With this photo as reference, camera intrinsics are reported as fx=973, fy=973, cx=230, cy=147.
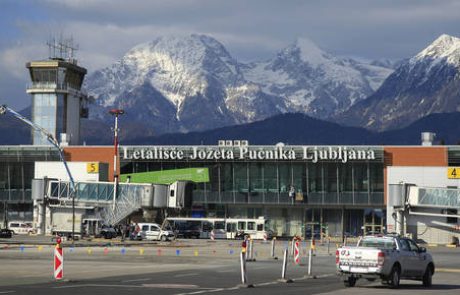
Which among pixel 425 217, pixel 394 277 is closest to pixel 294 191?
Answer: pixel 425 217

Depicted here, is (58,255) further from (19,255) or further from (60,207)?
(60,207)

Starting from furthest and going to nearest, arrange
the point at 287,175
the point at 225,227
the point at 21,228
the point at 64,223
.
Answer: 1. the point at 287,175
2. the point at 21,228
3. the point at 225,227
4. the point at 64,223

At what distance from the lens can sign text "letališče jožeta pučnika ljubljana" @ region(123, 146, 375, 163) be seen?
13075cm

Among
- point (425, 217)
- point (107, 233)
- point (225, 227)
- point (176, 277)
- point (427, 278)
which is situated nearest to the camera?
point (427, 278)

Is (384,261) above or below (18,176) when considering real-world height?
below

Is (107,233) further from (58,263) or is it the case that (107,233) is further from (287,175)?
(58,263)

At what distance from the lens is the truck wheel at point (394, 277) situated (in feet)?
115

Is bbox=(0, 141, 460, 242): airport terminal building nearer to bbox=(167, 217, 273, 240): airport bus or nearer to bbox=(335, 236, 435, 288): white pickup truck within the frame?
bbox=(167, 217, 273, 240): airport bus

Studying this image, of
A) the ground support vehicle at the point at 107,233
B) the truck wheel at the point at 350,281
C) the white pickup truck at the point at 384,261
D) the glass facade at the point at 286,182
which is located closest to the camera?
the white pickup truck at the point at 384,261

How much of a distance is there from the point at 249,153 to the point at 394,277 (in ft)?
327

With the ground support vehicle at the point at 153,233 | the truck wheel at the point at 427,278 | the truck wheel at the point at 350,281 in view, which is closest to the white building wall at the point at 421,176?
the ground support vehicle at the point at 153,233

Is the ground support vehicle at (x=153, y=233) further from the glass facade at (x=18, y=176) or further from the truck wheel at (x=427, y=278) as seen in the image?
the truck wheel at (x=427, y=278)

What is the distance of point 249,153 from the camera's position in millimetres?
134875

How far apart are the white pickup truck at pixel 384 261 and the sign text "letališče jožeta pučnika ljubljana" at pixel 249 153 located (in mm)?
92461
